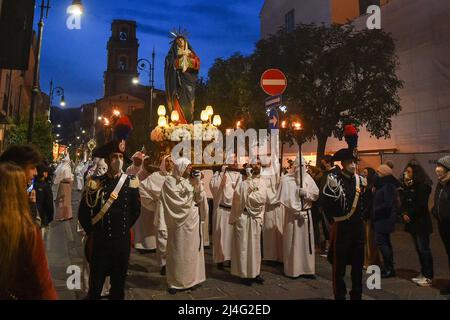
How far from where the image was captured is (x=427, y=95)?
746 inches

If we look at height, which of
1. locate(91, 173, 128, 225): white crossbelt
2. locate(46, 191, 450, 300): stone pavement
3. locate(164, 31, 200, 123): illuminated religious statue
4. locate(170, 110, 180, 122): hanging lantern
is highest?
locate(164, 31, 200, 123): illuminated religious statue

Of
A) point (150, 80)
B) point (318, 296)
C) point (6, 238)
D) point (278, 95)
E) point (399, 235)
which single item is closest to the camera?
point (6, 238)

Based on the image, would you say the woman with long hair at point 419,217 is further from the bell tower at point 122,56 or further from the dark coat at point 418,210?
the bell tower at point 122,56

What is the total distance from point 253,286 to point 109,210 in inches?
125

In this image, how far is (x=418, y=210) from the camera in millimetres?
6703

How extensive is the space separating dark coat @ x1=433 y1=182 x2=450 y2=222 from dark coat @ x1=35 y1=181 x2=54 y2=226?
720cm

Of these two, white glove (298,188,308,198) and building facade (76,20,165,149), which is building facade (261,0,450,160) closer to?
white glove (298,188,308,198)

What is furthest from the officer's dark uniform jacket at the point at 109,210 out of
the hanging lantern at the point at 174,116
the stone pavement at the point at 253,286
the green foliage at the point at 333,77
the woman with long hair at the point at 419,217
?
the green foliage at the point at 333,77

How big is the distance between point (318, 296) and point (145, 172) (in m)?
5.41

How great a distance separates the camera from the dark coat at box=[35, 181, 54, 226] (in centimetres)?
750

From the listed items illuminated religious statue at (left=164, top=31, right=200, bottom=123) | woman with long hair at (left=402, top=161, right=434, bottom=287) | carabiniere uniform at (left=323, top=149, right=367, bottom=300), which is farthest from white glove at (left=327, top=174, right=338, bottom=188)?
illuminated religious statue at (left=164, top=31, right=200, bottom=123)

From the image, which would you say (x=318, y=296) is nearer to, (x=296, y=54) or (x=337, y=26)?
(x=296, y=54)
